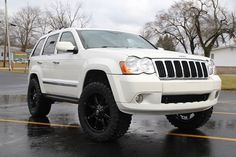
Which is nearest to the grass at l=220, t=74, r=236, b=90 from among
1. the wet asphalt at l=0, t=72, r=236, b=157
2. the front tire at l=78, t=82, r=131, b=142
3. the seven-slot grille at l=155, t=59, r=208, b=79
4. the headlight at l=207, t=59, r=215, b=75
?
the wet asphalt at l=0, t=72, r=236, b=157

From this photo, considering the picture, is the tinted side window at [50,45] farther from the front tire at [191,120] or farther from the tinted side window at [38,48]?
the front tire at [191,120]

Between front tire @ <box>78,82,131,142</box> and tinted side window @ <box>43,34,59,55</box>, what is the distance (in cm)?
208

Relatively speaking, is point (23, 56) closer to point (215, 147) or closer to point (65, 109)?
point (65, 109)

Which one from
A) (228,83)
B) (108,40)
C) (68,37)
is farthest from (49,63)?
(228,83)

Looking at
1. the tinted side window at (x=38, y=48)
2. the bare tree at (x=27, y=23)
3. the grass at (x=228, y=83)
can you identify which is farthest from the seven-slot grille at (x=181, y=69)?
the bare tree at (x=27, y=23)

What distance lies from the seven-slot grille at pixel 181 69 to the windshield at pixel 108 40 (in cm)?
143

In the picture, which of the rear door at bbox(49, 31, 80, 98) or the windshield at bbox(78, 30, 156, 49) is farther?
the windshield at bbox(78, 30, 156, 49)

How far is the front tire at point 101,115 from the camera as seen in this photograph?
567 centimetres

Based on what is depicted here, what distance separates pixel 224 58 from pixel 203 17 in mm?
6494

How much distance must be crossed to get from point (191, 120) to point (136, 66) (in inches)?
81.9

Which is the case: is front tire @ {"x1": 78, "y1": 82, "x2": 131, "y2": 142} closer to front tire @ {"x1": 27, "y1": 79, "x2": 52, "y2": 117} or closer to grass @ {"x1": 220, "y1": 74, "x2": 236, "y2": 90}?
front tire @ {"x1": 27, "y1": 79, "x2": 52, "y2": 117}

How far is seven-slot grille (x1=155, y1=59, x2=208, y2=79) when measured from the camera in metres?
5.57

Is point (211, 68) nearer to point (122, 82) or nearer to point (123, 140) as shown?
point (122, 82)

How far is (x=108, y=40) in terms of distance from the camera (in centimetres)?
699
